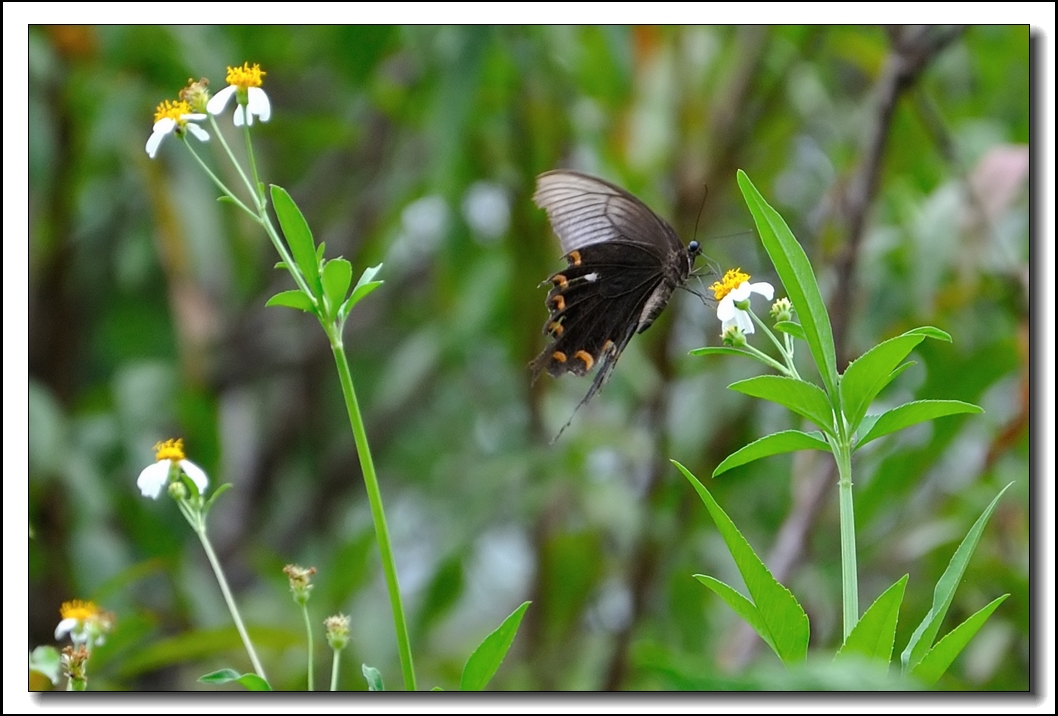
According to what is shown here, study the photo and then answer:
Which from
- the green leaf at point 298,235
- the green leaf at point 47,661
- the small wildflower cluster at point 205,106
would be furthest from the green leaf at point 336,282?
the green leaf at point 47,661

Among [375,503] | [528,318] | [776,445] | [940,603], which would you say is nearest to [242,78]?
[375,503]

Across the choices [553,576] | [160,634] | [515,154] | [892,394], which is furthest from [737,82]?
[160,634]

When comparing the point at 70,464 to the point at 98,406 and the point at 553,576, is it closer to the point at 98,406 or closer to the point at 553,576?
the point at 98,406

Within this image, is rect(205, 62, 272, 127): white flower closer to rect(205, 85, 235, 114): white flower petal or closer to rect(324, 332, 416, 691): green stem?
rect(205, 85, 235, 114): white flower petal

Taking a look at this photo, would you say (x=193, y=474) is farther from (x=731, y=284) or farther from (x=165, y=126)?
(x=731, y=284)

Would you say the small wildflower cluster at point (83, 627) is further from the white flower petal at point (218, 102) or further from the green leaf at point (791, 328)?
the green leaf at point (791, 328)
